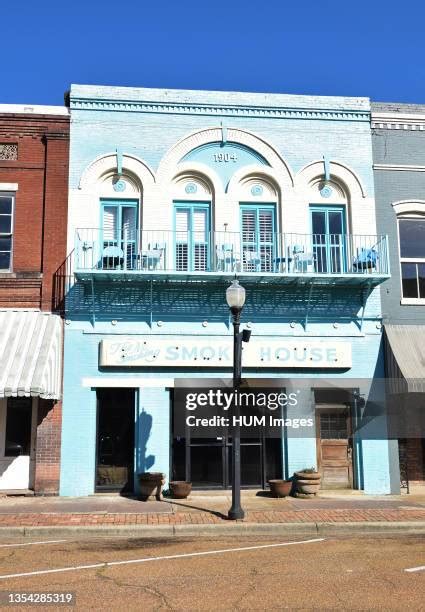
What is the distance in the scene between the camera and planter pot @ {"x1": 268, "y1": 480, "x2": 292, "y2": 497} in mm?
14445

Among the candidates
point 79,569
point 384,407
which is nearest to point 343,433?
point 384,407

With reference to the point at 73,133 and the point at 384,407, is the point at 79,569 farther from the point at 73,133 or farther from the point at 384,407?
the point at 73,133

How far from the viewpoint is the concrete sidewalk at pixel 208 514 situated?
11.1 meters

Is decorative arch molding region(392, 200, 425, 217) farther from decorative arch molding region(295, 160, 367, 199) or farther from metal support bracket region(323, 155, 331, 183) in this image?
metal support bracket region(323, 155, 331, 183)

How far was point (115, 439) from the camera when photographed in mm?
15117

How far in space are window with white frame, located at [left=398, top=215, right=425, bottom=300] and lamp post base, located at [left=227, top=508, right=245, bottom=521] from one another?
739 cm

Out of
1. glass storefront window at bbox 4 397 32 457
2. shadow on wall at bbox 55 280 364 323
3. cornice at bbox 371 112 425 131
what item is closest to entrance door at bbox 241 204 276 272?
shadow on wall at bbox 55 280 364 323

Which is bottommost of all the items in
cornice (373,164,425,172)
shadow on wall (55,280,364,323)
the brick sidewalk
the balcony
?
the brick sidewalk

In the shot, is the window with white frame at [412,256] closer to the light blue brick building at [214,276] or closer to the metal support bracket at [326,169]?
the light blue brick building at [214,276]

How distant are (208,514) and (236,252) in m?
6.28

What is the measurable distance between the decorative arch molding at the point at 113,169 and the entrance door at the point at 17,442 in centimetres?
552

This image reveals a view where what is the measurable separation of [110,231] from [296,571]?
9951 millimetres

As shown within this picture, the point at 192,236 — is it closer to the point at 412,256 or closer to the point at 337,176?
the point at 337,176

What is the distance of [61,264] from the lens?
1536 cm
